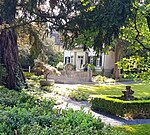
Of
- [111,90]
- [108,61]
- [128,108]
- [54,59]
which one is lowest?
[111,90]

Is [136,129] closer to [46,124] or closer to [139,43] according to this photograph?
[139,43]

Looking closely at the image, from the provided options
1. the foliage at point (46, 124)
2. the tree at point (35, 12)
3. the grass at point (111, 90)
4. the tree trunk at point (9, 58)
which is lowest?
the grass at point (111, 90)

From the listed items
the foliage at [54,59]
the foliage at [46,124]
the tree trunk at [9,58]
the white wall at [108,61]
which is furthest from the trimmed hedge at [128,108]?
the foliage at [54,59]

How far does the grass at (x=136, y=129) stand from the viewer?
8775 millimetres

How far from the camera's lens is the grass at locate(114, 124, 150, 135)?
8775 millimetres

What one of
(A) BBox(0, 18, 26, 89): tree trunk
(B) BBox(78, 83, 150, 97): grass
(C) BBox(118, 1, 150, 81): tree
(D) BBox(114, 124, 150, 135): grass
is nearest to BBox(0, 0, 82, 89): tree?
(C) BBox(118, 1, 150, 81): tree

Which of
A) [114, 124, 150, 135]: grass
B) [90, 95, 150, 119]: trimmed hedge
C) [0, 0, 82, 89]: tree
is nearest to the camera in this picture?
[0, 0, 82, 89]: tree

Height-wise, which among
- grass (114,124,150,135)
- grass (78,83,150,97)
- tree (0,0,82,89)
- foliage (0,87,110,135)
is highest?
tree (0,0,82,89)

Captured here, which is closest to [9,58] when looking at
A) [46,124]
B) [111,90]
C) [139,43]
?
[139,43]

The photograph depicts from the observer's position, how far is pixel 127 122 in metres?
10.6

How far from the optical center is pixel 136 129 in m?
9.30

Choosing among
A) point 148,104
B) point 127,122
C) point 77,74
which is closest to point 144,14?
point 127,122

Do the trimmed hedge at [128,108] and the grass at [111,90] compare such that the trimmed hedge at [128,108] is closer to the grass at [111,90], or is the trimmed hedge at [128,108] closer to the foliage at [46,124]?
the foliage at [46,124]

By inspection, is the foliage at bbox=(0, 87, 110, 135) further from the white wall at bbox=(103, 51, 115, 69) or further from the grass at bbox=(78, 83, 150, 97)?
the white wall at bbox=(103, 51, 115, 69)
